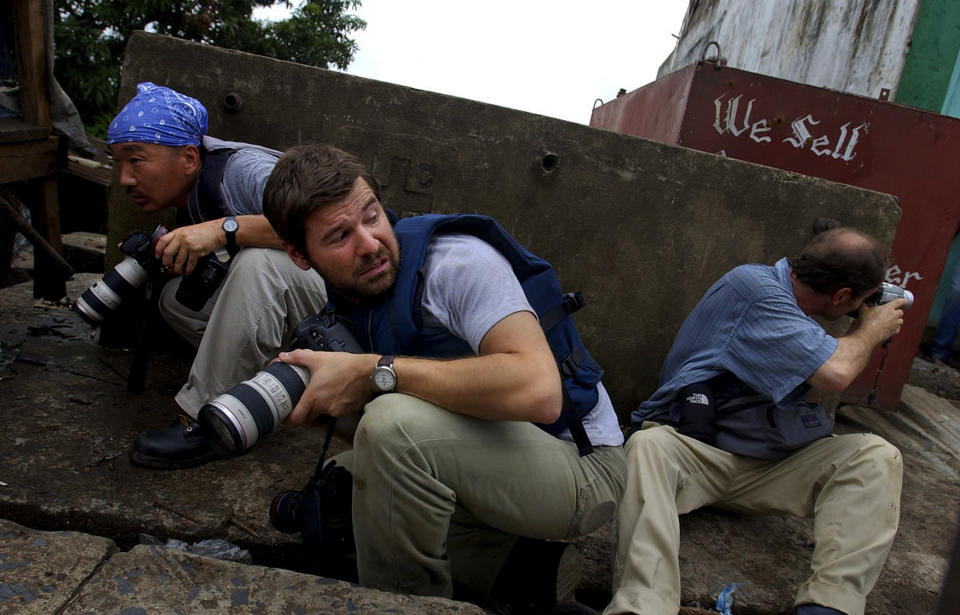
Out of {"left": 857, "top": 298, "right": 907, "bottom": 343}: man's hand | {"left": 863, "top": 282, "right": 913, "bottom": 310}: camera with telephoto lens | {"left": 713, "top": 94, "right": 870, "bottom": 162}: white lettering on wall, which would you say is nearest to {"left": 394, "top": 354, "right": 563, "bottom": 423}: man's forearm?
{"left": 857, "top": 298, "right": 907, "bottom": 343}: man's hand

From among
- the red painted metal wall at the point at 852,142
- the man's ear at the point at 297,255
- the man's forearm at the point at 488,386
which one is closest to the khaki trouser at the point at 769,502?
the man's forearm at the point at 488,386

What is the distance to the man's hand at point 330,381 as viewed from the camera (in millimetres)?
1673

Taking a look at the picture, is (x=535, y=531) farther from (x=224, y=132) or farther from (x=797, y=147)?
(x=797, y=147)

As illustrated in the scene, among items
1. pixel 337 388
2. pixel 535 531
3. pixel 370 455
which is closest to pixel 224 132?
pixel 337 388

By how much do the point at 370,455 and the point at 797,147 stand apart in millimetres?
3936

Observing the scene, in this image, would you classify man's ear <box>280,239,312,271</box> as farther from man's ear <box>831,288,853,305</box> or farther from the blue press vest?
man's ear <box>831,288,853,305</box>

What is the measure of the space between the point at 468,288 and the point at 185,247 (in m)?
1.21

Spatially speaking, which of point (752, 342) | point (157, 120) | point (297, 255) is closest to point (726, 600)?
point (752, 342)

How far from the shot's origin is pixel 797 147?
4.42 metres

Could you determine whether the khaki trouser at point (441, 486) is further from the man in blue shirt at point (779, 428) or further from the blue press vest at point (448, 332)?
the man in blue shirt at point (779, 428)

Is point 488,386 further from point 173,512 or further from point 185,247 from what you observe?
point 185,247

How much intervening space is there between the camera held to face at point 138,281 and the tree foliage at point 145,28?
314 inches

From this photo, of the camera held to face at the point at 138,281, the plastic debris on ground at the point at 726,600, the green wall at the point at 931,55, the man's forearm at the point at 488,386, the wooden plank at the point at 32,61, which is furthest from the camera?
the green wall at the point at 931,55

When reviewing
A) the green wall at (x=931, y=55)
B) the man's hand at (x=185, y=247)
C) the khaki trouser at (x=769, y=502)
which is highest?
the green wall at (x=931, y=55)
